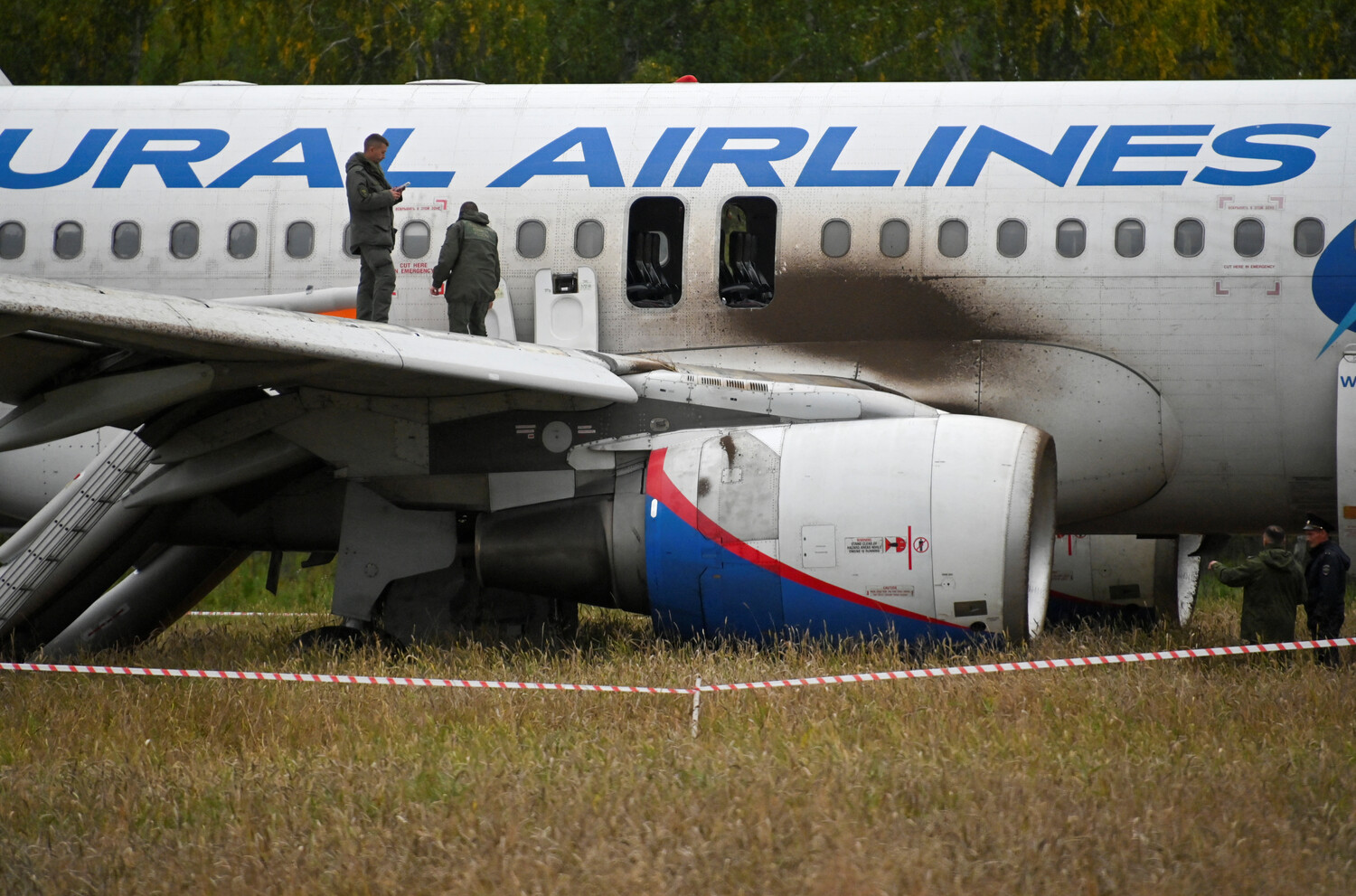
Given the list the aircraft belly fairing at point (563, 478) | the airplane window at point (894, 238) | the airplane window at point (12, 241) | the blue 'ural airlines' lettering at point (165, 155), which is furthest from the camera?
the airplane window at point (12, 241)

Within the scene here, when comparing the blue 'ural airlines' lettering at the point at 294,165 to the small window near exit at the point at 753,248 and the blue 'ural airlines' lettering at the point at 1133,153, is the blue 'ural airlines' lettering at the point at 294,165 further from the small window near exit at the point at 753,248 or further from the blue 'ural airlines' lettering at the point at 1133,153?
the blue 'ural airlines' lettering at the point at 1133,153

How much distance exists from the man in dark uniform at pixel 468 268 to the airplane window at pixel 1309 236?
5828 mm

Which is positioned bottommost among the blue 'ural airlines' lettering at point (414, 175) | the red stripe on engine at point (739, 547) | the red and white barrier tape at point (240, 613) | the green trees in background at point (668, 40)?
the red and white barrier tape at point (240, 613)

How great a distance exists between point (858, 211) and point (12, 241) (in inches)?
268

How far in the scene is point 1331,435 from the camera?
10.8 meters

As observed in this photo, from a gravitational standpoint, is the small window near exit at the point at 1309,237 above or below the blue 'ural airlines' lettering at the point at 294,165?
below

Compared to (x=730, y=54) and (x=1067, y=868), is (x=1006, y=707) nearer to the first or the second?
(x=1067, y=868)

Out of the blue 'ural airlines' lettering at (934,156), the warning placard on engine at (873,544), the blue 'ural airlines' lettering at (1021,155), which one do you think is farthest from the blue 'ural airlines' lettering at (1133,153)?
the warning placard on engine at (873,544)

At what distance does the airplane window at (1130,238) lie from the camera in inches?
433

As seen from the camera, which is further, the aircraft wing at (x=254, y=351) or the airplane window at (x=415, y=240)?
the airplane window at (x=415, y=240)

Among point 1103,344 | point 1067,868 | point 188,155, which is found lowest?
point 1067,868

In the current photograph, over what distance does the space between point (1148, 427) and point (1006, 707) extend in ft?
11.3

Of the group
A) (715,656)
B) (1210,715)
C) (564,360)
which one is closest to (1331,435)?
(1210,715)

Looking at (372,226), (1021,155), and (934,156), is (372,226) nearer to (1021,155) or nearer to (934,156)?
(934,156)
